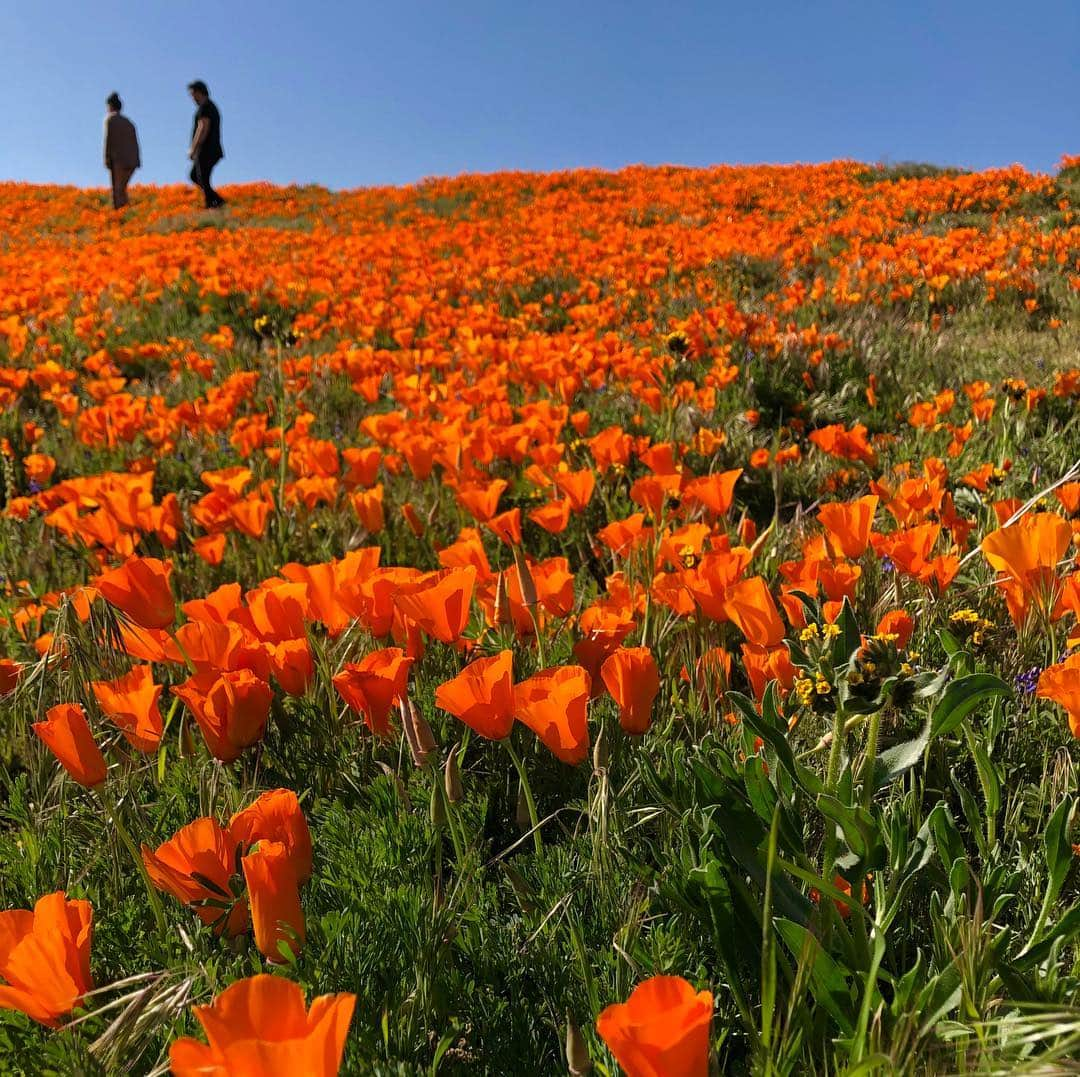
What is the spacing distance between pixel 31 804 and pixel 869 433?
3.93 m

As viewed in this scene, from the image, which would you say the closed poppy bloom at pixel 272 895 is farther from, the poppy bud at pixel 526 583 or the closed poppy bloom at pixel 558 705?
the poppy bud at pixel 526 583

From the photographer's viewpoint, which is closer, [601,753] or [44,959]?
[44,959]

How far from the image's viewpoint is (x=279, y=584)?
1.57m

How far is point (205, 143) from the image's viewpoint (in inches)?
728

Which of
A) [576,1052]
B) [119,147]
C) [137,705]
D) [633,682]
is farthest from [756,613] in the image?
[119,147]

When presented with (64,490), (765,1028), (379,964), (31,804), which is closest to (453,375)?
(64,490)

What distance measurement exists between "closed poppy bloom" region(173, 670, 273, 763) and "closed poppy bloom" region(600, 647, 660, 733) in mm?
545

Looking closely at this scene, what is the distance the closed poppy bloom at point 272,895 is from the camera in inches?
36.4

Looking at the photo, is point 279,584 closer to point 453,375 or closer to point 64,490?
point 64,490

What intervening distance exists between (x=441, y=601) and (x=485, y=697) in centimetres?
A: 22

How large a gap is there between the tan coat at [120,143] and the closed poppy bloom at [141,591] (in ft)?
70.7

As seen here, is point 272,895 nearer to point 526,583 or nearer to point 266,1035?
point 266,1035

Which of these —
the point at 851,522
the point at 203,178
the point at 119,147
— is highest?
the point at 119,147

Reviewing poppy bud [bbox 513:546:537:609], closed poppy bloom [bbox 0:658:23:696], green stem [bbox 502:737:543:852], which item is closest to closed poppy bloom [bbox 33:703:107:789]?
closed poppy bloom [bbox 0:658:23:696]
